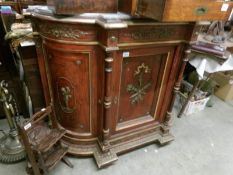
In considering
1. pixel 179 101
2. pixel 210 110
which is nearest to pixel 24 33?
pixel 179 101

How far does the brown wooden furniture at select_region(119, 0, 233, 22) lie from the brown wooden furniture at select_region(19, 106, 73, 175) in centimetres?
84

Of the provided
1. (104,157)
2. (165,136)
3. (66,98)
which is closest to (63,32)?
(66,98)

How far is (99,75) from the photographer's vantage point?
1.13 meters

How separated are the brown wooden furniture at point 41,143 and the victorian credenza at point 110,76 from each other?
0.10m

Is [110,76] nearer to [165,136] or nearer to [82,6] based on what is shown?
[82,6]

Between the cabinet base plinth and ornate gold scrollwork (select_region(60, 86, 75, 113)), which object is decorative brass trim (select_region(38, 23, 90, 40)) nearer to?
ornate gold scrollwork (select_region(60, 86, 75, 113))

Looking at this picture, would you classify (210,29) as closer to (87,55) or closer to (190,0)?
(190,0)

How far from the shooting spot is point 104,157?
4.42 feet

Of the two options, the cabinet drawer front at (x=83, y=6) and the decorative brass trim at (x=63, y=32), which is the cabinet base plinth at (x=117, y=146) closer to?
the decorative brass trim at (x=63, y=32)

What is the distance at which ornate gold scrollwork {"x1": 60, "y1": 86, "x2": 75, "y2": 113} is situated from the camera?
1197 mm

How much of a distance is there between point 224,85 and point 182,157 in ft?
4.15

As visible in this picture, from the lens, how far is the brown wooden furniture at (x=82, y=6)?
914mm

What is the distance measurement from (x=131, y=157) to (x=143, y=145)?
15 cm

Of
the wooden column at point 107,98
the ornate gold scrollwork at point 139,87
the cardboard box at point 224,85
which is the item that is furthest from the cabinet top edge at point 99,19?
the cardboard box at point 224,85
